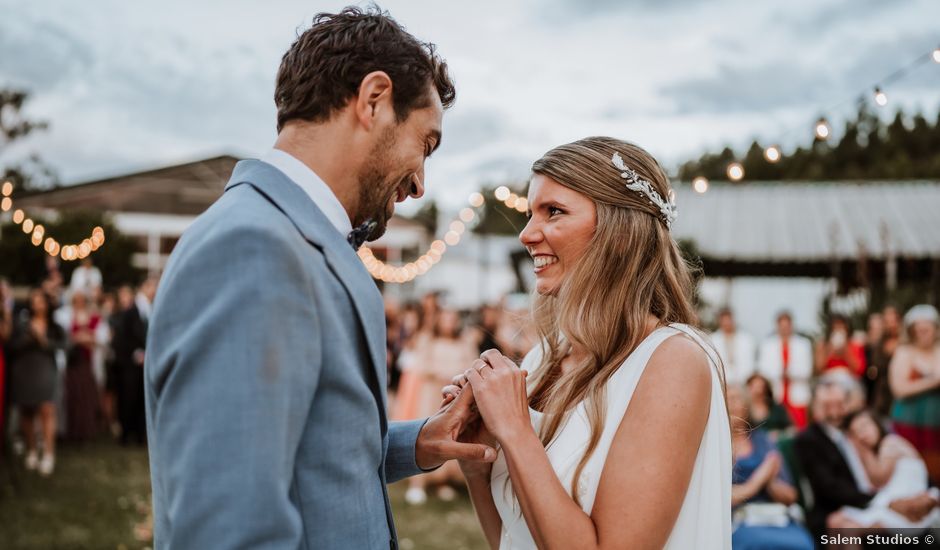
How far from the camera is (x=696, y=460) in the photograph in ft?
6.36

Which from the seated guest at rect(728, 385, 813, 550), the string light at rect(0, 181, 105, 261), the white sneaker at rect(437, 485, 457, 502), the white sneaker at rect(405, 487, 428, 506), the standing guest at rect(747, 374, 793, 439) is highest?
the string light at rect(0, 181, 105, 261)

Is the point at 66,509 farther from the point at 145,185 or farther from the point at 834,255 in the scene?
the point at 145,185

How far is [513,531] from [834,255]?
16688mm

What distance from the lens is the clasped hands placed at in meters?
1.89

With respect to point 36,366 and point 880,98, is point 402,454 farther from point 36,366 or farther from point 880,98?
point 36,366

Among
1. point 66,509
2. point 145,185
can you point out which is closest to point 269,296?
point 66,509

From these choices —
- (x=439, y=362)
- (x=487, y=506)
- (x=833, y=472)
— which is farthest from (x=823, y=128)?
(x=487, y=506)

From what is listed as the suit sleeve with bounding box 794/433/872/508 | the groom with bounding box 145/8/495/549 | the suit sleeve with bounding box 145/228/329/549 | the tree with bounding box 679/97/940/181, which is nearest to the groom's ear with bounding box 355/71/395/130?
the groom with bounding box 145/8/495/549

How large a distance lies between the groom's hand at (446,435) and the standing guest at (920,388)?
19.2 feet

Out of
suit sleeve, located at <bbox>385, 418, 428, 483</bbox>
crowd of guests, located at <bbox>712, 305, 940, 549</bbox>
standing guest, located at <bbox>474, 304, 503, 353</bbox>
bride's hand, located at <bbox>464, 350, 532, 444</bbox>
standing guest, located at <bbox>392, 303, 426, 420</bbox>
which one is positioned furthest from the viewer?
standing guest, located at <bbox>474, 304, 503, 353</bbox>

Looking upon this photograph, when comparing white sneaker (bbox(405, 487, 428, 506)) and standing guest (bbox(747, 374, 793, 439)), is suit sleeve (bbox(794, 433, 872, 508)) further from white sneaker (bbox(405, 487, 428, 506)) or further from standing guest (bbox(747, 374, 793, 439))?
white sneaker (bbox(405, 487, 428, 506))

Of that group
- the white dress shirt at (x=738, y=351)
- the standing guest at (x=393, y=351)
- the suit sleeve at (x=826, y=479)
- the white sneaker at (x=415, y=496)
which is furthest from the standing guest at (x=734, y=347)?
the standing guest at (x=393, y=351)

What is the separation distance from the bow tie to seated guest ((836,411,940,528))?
4980 mm

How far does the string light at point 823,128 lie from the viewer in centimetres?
590
